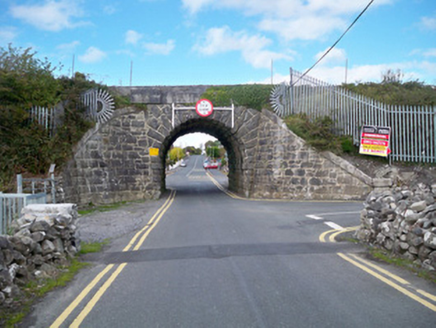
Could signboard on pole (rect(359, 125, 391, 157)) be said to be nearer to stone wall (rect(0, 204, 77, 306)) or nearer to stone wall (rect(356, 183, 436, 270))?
stone wall (rect(356, 183, 436, 270))

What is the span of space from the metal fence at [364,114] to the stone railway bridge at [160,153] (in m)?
1.85

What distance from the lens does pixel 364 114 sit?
19734mm

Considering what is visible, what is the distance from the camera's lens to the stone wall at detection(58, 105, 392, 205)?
1912 cm

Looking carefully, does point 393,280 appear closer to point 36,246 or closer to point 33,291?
point 33,291

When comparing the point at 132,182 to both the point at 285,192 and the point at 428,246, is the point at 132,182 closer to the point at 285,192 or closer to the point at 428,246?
the point at 285,192

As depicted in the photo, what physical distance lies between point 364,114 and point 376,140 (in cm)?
157

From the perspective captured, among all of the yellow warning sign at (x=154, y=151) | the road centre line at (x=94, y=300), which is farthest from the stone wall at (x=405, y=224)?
the yellow warning sign at (x=154, y=151)

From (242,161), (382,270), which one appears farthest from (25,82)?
(382,270)

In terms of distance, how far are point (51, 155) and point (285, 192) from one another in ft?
39.1

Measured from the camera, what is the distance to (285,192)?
66.5ft

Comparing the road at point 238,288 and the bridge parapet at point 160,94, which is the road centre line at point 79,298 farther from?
the bridge parapet at point 160,94

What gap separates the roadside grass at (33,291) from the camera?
457 centimetres

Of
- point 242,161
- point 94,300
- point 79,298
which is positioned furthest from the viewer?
point 242,161

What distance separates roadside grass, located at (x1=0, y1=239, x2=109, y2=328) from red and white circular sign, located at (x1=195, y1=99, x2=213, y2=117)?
14.7 metres
